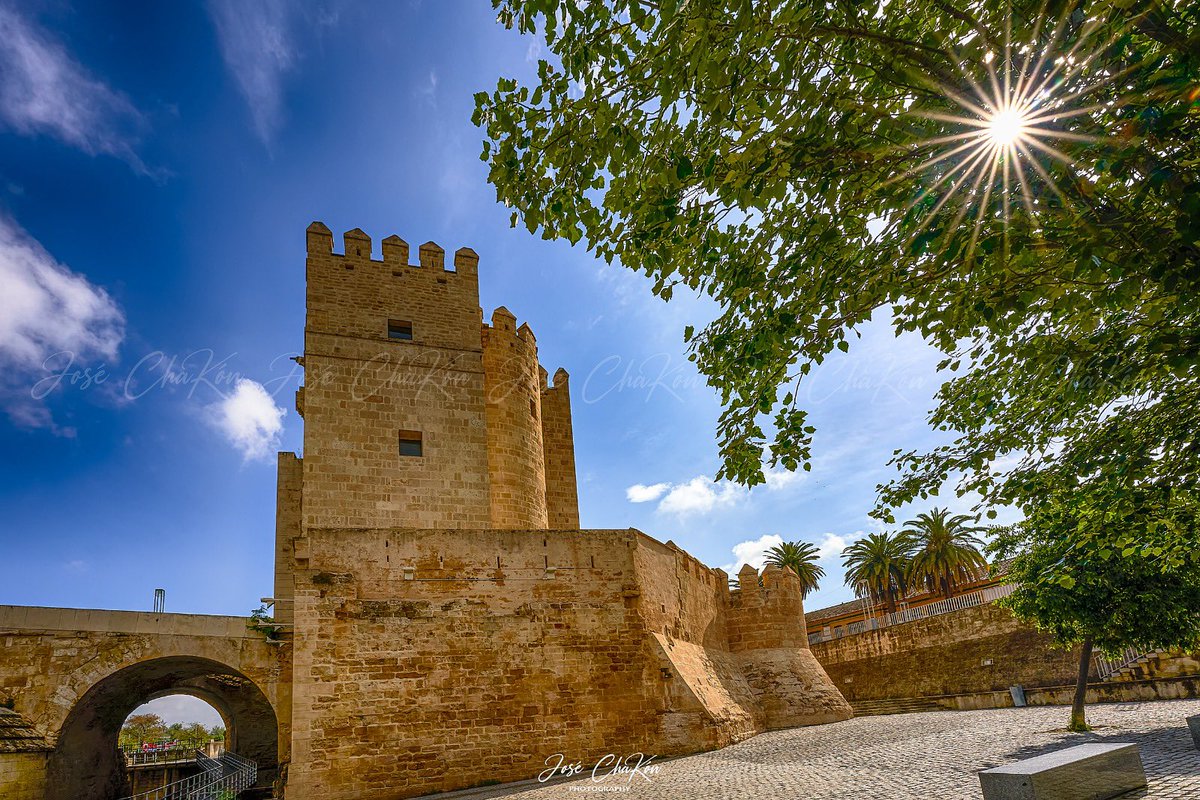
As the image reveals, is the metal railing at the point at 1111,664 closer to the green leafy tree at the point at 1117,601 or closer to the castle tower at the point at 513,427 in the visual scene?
the green leafy tree at the point at 1117,601

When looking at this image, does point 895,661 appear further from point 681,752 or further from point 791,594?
point 681,752

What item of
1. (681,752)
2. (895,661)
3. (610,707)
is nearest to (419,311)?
(610,707)

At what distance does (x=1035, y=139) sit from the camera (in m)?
3.64

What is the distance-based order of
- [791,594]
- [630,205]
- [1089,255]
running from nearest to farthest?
[1089,255] < [630,205] < [791,594]

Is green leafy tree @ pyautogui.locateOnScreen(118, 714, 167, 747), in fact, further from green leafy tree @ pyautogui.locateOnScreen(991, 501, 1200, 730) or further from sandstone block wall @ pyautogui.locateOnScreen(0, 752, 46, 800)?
green leafy tree @ pyautogui.locateOnScreen(991, 501, 1200, 730)

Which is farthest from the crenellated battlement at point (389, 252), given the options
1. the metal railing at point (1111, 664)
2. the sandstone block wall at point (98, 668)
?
the metal railing at point (1111, 664)

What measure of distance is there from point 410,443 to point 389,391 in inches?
60.3

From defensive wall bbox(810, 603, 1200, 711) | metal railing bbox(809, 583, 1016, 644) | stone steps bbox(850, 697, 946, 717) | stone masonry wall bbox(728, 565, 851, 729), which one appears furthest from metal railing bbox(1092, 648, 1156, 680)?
→ stone masonry wall bbox(728, 565, 851, 729)

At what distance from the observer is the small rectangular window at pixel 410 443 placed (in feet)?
59.0

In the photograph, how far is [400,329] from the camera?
63.3 feet

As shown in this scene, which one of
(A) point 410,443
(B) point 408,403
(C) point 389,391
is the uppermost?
(C) point 389,391

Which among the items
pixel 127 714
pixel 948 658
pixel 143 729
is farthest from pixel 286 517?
pixel 143 729

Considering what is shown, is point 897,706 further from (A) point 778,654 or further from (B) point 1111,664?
(B) point 1111,664

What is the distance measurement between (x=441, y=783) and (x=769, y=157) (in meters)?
12.0
